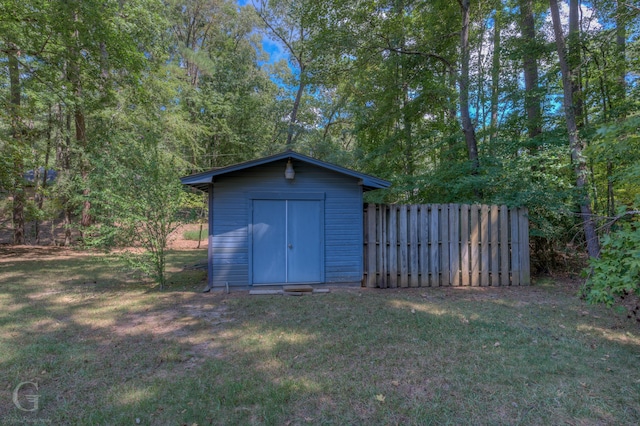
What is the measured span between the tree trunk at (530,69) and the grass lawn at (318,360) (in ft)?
15.8

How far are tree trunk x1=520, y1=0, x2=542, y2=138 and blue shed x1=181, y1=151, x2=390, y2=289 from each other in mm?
4951

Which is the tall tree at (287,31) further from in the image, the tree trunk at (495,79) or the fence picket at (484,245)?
the fence picket at (484,245)

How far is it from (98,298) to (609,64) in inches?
477

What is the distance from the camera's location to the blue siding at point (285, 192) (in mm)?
6348

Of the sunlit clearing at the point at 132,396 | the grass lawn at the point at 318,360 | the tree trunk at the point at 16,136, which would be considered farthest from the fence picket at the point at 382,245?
the tree trunk at the point at 16,136

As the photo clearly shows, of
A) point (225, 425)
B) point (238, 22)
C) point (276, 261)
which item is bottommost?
point (225, 425)

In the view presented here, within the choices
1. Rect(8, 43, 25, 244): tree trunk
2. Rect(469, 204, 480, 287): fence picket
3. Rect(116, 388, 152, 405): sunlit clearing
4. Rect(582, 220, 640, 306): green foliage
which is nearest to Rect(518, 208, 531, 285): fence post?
Rect(469, 204, 480, 287): fence picket

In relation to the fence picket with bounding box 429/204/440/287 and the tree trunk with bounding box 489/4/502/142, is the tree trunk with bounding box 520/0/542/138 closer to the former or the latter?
the tree trunk with bounding box 489/4/502/142

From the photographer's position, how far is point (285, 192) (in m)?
6.54

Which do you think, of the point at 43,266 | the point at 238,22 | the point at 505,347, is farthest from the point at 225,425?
the point at 238,22

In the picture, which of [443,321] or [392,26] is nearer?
[443,321]

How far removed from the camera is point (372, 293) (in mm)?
6234

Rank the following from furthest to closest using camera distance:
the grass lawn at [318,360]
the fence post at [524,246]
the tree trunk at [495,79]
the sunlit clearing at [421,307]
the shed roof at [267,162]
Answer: the tree trunk at [495,79] → the fence post at [524,246] → the shed roof at [267,162] → the sunlit clearing at [421,307] → the grass lawn at [318,360]

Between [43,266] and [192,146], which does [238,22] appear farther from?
[43,266]
